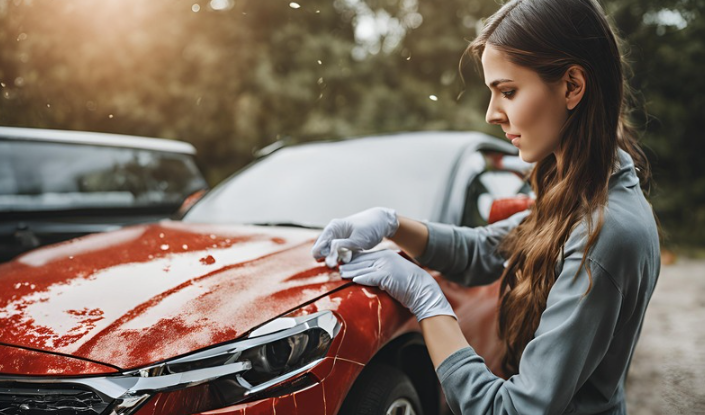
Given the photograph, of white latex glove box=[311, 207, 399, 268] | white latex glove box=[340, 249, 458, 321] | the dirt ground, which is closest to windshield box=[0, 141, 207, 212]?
white latex glove box=[311, 207, 399, 268]

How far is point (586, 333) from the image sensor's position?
1283mm

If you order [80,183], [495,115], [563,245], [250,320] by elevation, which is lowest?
[80,183]

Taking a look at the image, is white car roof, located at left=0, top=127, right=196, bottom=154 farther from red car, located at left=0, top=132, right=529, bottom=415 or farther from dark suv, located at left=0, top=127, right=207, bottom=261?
red car, located at left=0, top=132, right=529, bottom=415

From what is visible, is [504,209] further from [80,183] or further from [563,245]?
[80,183]

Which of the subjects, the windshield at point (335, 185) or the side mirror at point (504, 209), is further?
the windshield at point (335, 185)

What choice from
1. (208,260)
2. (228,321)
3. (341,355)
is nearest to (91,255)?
(208,260)

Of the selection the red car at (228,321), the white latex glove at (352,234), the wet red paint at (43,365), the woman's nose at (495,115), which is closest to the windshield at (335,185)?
the red car at (228,321)

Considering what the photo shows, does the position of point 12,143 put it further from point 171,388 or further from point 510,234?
point 510,234

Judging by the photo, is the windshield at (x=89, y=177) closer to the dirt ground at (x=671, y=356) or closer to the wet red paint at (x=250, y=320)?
the wet red paint at (x=250, y=320)

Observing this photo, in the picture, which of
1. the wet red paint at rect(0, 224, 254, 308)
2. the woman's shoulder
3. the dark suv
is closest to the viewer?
the woman's shoulder

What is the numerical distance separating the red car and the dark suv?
98 cm

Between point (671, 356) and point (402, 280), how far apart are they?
10.1 feet

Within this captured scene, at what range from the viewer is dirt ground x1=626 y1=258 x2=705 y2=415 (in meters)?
2.66

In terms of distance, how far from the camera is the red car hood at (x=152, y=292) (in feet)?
4.65
